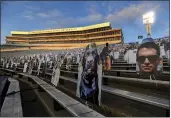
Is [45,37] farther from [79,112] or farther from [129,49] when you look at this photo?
[79,112]

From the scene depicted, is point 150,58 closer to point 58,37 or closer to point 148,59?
point 148,59

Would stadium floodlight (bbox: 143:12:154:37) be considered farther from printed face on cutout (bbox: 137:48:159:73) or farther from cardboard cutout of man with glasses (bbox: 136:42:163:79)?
printed face on cutout (bbox: 137:48:159:73)

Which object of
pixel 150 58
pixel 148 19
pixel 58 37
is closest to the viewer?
pixel 148 19

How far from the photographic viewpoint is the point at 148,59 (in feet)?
14.2

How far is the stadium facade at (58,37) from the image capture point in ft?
126

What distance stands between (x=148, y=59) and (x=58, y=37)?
2356 inches

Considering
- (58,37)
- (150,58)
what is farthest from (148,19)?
(58,37)

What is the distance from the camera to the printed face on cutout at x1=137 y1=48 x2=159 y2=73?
4227mm

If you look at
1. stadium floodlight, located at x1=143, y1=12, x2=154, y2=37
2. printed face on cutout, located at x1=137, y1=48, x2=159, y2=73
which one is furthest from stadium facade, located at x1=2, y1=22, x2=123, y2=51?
stadium floodlight, located at x1=143, y1=12, x2=154, y2=37

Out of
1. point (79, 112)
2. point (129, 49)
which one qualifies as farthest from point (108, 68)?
point (79, 112)

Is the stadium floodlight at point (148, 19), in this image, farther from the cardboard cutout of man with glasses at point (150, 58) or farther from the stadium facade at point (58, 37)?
the stadium facade at point (58, 37)

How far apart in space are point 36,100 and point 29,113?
5.01ft

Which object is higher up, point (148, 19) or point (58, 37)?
point (58, 37)

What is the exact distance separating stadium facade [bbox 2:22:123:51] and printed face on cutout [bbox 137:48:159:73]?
25220mm
